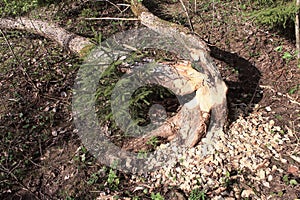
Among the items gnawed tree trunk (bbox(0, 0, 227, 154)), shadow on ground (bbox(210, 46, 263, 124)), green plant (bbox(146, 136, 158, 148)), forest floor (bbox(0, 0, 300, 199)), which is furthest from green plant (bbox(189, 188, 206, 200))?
shadow on ground (bbox(210, 46, 263, 124))

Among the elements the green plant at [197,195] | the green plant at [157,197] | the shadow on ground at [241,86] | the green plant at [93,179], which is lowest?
the green plant at [93,179]

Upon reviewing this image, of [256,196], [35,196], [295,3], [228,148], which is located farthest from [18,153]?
[295,3]

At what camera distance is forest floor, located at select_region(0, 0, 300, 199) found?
3.12 m

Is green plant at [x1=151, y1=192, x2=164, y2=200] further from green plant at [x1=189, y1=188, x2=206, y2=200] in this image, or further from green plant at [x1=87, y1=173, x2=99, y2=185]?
green plant at [x1=87, y1=173, x2=99, y2=185]

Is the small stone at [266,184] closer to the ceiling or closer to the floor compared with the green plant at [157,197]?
closer to the ceiling

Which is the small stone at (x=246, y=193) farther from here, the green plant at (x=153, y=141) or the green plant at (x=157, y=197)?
the green plant at (x=153, y=141)

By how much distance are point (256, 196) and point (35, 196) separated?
2.18 meters

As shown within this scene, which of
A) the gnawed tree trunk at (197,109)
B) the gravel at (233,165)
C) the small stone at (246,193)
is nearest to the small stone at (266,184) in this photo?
the gravel at (233,165)

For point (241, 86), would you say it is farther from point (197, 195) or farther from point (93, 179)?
point (93, 179)

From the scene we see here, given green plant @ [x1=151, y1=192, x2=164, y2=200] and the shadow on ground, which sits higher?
the shadow on ground

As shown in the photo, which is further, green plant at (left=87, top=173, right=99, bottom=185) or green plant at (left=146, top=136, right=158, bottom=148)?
green plant at (left=146, top=136, right=158, bottom=148)

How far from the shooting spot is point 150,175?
10.9 ft

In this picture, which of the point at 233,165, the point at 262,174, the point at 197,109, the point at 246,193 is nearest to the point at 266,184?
the point at 262,174

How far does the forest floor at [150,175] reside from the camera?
3.12 metres
